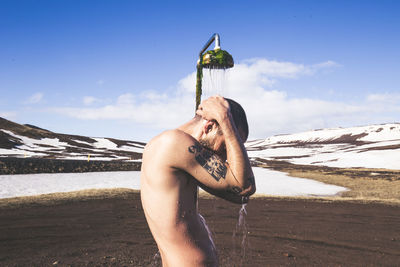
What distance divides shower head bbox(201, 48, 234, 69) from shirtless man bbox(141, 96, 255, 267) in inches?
58.0

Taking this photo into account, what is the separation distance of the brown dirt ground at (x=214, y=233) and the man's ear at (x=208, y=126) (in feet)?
14.9

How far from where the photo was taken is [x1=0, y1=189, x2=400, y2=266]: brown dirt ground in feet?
19.5

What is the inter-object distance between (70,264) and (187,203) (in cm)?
469

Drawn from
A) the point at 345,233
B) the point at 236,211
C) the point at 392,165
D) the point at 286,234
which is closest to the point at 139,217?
the point at 236,211

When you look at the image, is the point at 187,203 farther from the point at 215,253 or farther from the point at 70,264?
the point at 70,264

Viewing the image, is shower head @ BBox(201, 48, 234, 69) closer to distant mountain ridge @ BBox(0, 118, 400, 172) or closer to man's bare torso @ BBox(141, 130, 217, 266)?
man's bare torso @ BBox(141, 130, 217, 266)

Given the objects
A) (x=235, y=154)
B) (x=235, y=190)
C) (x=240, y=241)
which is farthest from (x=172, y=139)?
(x=240, y=241)

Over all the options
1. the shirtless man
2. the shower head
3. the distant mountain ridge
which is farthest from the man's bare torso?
the distant mountain ridge

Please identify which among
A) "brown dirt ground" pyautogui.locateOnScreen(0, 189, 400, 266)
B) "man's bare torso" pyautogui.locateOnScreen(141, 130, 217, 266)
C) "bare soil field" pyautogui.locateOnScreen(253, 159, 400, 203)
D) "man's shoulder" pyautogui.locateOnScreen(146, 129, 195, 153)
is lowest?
"bare soil field" pyautogui.locateOnScreen(253, 159, 400, 203)

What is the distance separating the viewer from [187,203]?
1877 mm

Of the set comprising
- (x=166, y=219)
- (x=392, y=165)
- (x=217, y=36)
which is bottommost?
(x=392, y=165)

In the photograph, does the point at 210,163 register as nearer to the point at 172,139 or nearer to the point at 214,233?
the point at 172,139

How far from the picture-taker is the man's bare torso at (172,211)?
1793 millimetres

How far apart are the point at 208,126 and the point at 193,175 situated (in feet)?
1.06
